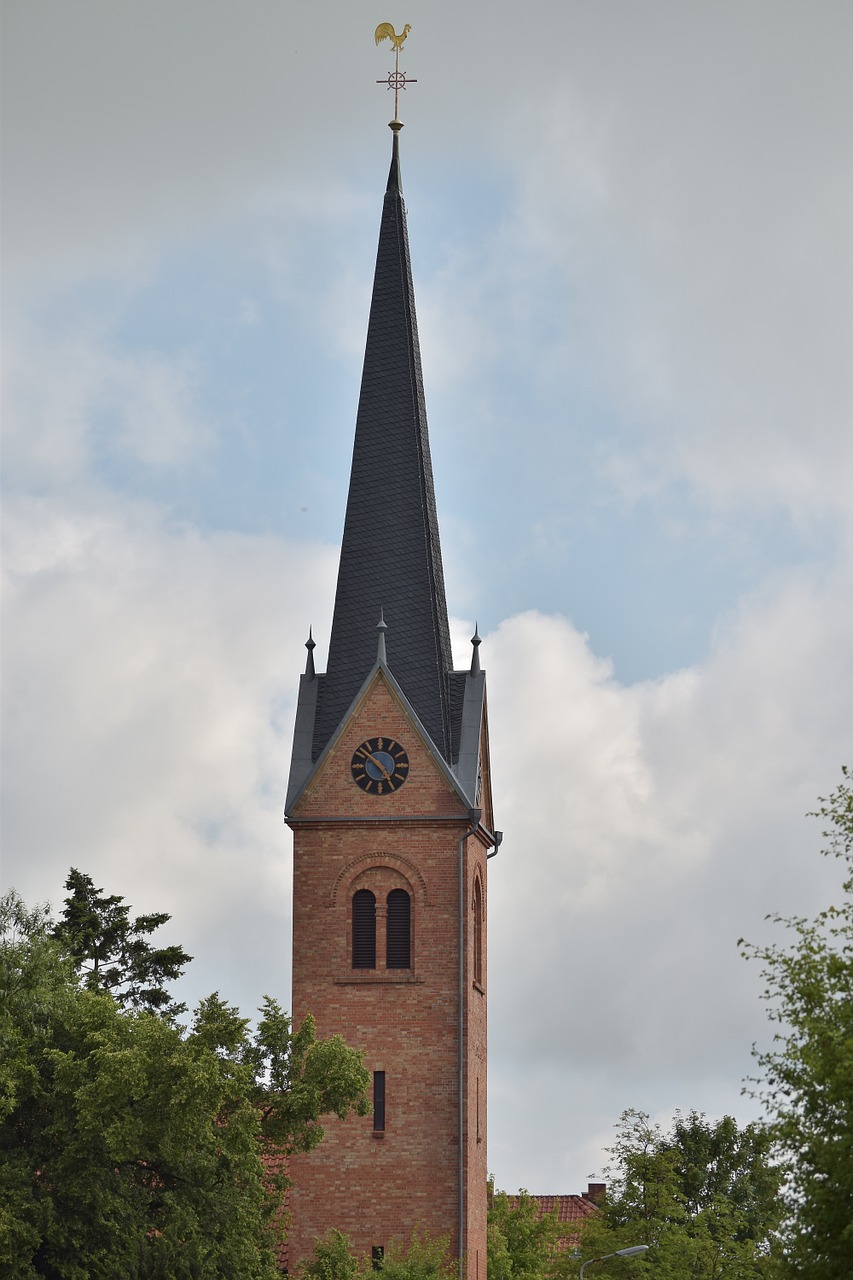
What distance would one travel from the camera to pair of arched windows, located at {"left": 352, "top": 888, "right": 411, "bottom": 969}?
5825 cm

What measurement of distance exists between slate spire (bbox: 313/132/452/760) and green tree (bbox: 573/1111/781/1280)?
574 inches

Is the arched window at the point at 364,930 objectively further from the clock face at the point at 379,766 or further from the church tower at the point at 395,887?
the clock face at the point at 379,766

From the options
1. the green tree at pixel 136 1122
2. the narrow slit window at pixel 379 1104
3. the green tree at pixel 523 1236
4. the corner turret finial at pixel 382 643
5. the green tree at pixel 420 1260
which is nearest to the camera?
the green tree at pixel 136 1122

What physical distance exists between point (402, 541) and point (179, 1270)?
76.7ft

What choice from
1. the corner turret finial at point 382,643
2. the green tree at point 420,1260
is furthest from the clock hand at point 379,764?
the green tree at point 420,1260

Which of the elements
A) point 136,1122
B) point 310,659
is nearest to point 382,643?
point 310,659

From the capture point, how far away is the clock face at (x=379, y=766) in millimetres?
58812

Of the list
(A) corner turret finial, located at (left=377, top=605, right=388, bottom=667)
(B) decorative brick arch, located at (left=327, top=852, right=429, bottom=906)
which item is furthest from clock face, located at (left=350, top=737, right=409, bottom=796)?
(A) corner turret finial, located at (left=377, top=605, right=388, bottom=667)

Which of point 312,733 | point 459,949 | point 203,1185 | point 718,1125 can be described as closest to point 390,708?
point 312,733

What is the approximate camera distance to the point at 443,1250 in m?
54.6

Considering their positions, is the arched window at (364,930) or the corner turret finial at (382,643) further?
the corner turret finial at (382,643)

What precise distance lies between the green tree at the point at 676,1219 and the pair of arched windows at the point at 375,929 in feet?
33.9

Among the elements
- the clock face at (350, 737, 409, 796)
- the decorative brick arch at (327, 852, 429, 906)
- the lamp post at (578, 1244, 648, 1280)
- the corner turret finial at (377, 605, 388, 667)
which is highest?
the corner turret finial at (377, 605, 388, 667)

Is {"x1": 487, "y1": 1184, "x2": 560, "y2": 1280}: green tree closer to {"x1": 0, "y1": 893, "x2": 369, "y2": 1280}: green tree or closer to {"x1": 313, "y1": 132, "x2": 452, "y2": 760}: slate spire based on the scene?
{"x1": 313, "y1": 132, "x2": 452, "y2": 760}: slate spire
